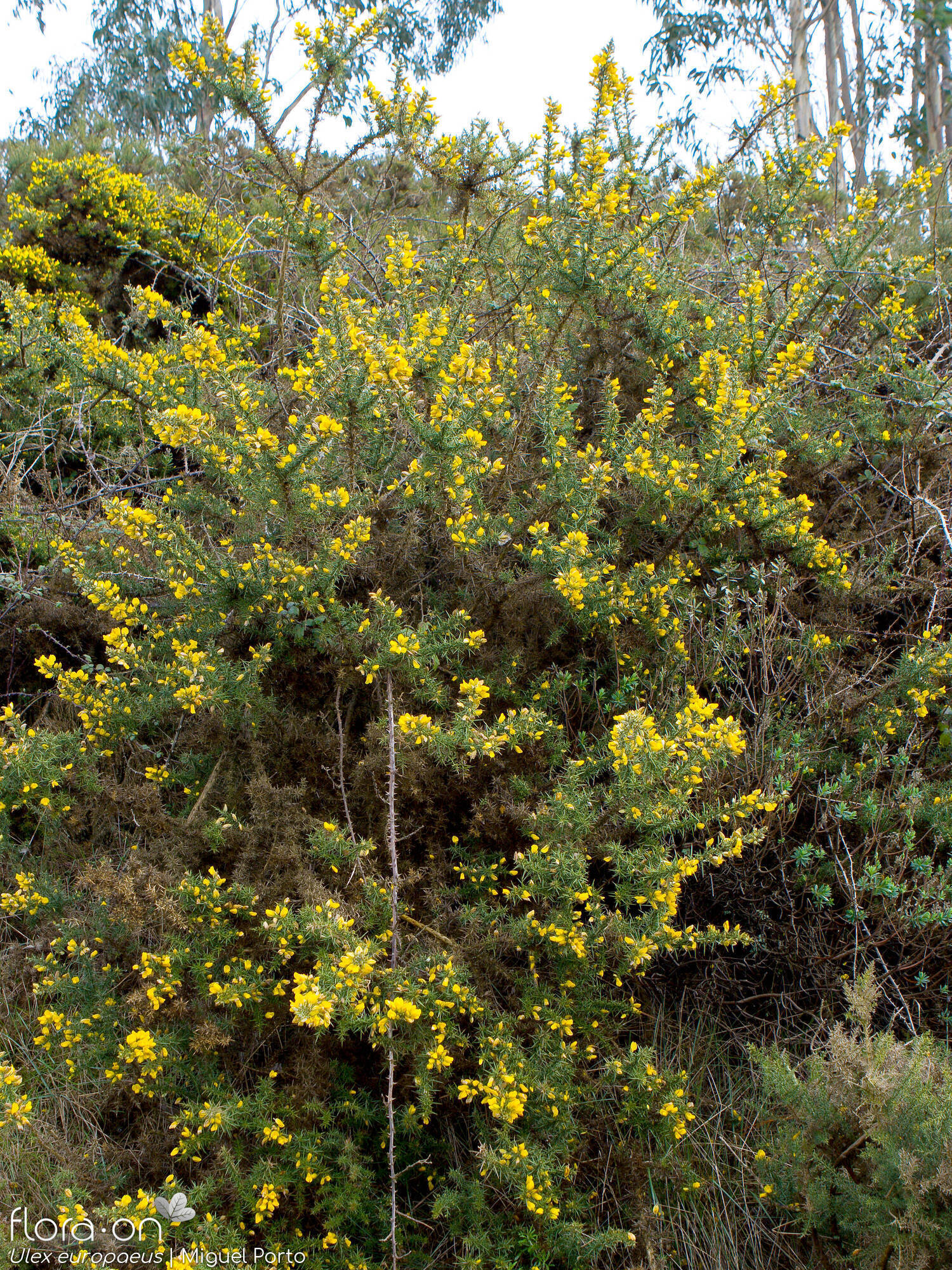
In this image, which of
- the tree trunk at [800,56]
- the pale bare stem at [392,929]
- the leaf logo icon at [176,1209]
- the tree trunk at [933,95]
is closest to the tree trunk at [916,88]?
the tree trunk at [933,95]

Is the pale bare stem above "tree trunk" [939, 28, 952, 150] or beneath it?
beneath

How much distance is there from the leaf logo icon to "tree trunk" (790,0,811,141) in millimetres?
12025

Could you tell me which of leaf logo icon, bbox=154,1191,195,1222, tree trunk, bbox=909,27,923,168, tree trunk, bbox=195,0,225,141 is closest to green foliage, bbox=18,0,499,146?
tree trunk, bbox=195,0,225,141

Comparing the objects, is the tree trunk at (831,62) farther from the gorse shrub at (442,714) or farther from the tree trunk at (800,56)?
the gorse shrub at (442,714)

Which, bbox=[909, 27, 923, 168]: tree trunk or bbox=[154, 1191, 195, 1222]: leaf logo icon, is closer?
bbox=[154, 1191, 195, 1222]: leaf logo icon

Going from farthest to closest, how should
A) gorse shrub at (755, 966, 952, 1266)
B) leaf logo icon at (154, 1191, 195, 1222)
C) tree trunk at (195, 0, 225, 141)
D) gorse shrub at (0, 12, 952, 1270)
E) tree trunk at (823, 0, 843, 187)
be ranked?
tree trunk at (823, 0, 843, 187)
tree trunk at (195, 0, 225, 141)
gorse shrub at (0, 12, 952, 1270)
leaf logo icon at (154, 1191, 195, 1222)
gorse shrub at (755, 966, 952, 1266)

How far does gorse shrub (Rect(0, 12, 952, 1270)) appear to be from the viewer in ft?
7.21

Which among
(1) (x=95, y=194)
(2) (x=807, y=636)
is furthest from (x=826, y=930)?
(1) (x=95, y=194)

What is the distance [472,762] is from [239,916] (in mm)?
904

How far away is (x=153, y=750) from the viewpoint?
9.97 feet

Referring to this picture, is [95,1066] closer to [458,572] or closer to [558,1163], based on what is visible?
[558,1163]

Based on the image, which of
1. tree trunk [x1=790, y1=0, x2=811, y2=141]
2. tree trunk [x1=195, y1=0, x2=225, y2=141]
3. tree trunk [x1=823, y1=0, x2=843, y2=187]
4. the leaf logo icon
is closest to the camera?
the leaf logo icon

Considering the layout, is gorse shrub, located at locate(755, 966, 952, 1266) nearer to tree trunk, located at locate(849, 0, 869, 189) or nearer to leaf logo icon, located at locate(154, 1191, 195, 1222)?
leaf logo icon, located at locate(154, 1191, 195, 1222)

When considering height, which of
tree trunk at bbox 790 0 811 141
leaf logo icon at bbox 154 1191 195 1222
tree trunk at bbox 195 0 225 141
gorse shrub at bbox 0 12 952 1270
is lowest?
leaf logo icon at bbox 154 1191 195 1222
